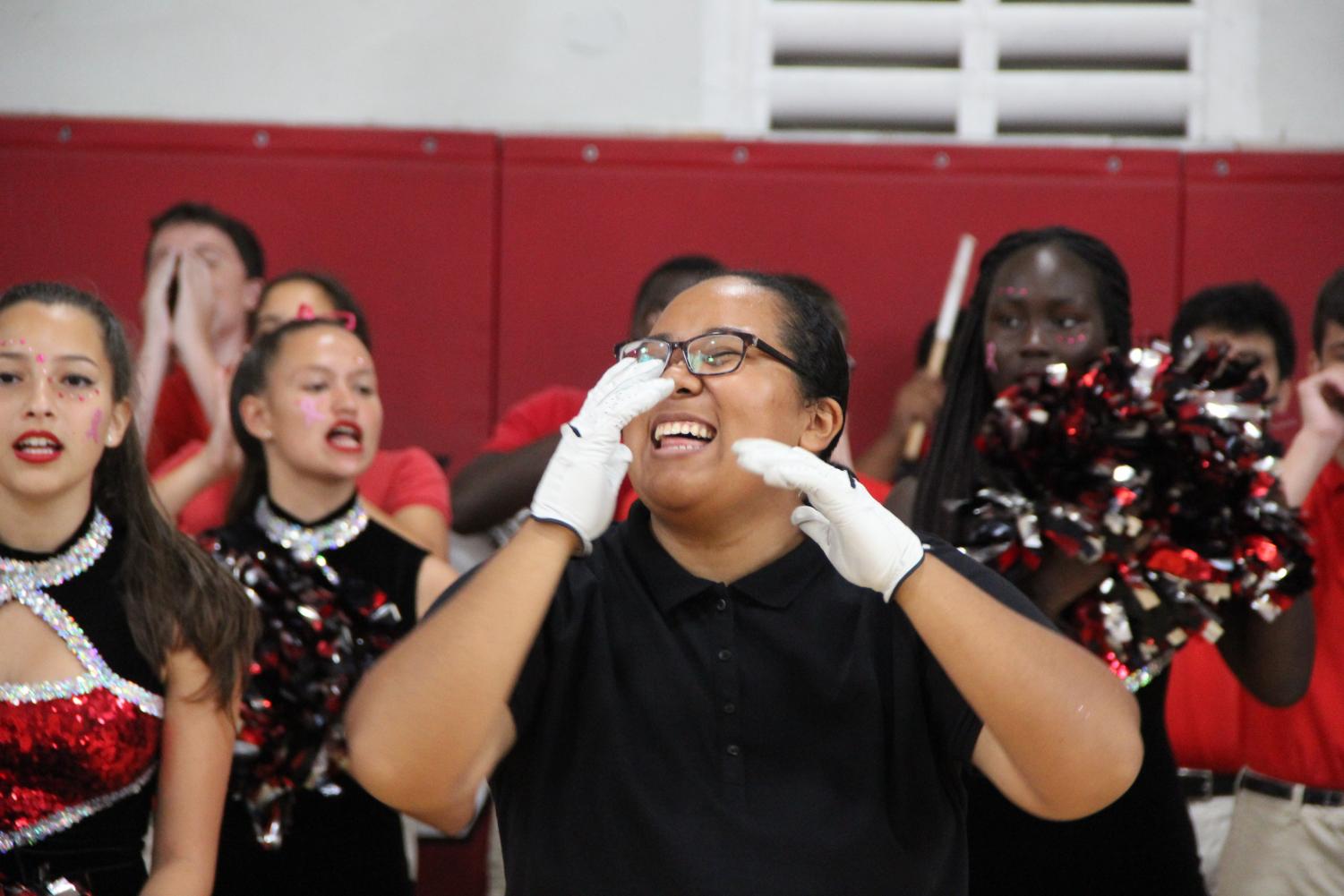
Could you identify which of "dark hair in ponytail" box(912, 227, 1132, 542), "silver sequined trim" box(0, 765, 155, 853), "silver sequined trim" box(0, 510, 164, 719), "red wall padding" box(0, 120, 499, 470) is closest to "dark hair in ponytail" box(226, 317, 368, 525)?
"silver sequined trim" box(0, 510, 164, 719)

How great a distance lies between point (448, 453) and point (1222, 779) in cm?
216

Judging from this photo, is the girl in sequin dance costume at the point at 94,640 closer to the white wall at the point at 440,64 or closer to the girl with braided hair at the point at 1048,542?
the girl with braided hair at the point at 1048,542

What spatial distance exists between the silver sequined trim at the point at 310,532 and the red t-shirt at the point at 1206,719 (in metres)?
1.68

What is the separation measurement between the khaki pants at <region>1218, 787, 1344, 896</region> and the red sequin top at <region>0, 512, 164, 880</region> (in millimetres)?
1884

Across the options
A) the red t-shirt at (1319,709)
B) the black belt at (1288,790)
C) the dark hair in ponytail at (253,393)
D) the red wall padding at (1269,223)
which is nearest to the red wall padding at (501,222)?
the red wall padding at (1269,223)

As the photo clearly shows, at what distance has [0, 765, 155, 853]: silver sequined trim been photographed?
230 cm

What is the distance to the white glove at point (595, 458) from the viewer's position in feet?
5.62

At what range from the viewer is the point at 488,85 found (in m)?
4.62

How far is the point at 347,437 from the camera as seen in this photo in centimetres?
319

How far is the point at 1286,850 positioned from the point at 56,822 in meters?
2.05

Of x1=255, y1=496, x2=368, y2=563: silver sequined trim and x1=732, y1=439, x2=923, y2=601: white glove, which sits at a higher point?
x1=732, y1=439, x2=923, y2=601: white glove

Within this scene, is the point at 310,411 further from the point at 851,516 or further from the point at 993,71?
the point at 993,71

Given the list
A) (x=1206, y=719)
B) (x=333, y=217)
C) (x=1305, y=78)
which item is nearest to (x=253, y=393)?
(x=333, y=217)

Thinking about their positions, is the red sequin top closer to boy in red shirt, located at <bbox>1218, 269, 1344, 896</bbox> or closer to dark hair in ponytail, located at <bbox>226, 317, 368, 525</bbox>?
dark hair in ponytail, located at <bbox>226, 317, 368, 525</bbox>
